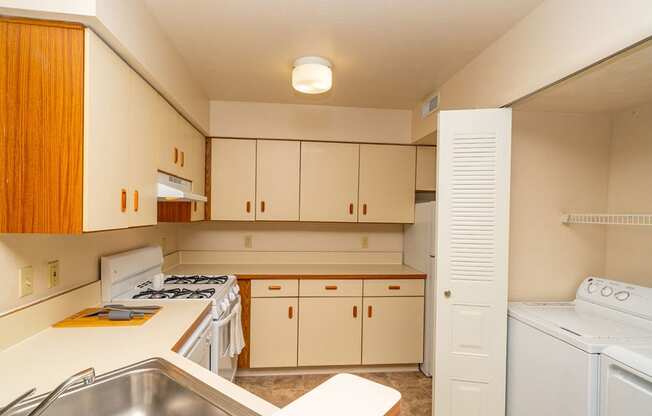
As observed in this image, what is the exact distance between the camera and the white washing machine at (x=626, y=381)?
1.22 meters

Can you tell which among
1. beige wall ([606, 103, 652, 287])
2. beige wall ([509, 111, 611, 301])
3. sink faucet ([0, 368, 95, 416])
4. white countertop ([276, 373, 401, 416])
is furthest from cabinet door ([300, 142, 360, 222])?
white countertop ([276, 373, 401, 416])

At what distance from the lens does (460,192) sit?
1.87 m

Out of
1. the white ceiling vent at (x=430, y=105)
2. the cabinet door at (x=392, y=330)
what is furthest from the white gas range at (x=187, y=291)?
the white ceiling vent at (x=430, y=105)

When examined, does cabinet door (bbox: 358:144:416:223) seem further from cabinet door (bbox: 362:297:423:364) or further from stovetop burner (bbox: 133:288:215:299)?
stovetop burner (bbox: 133:288:215:299)

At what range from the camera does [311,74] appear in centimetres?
210

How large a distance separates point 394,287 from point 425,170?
1177 mm

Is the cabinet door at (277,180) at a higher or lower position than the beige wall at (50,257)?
higher

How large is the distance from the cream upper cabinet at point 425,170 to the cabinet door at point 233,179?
5.21 feet

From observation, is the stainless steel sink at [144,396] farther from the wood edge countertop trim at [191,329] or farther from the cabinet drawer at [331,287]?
the cabinet drawer at [331,287]

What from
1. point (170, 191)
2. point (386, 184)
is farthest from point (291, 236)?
point (170, 191)

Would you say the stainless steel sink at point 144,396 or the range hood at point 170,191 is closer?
the stainless steel sink at point 144,396

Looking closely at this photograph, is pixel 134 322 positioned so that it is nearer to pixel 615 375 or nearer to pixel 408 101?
pixel 615 375

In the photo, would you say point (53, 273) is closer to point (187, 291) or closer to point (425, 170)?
point (187, 291)

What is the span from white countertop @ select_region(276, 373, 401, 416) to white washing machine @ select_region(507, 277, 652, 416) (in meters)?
1.24
